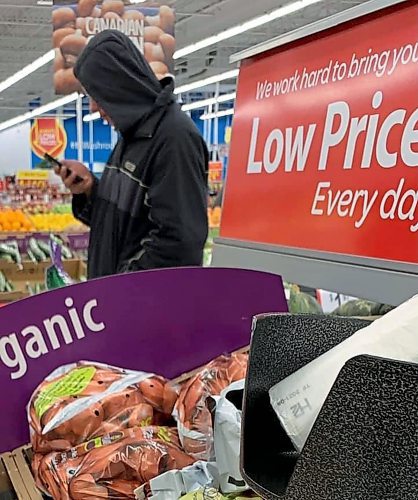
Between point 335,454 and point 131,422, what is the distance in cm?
79

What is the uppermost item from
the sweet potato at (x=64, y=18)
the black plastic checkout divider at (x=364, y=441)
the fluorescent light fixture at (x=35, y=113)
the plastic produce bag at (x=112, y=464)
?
the sweet potato at (x=64, y=18)

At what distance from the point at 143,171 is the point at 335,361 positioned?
1.93 metres

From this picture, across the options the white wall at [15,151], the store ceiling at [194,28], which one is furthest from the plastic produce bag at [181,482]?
the white wall at [15,151]

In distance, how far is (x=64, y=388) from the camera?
1.37 meters

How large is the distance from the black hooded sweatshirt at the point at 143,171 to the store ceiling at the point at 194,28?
10233 mm

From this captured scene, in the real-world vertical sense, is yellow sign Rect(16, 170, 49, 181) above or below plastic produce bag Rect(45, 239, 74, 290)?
below

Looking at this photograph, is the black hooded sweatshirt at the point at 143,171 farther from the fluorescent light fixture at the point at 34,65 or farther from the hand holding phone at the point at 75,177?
the fluorescent light fixture at the point at 34,65

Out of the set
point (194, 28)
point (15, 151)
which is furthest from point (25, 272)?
point (15, 151)

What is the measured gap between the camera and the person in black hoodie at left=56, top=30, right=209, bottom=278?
97.0 inches

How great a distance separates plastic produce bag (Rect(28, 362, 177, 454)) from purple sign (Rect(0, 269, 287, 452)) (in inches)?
2.0

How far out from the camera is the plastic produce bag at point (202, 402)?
1239 mm

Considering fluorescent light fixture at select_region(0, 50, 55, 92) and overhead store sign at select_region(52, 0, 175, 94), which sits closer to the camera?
overhead store sign at select_region(52, 0, 175, 94)

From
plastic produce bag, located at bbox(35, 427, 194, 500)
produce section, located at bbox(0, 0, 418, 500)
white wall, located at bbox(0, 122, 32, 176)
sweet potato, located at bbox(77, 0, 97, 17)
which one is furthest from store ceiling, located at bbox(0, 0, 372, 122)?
plastic produce bag, located at bbox(35, 427, 194, 500)

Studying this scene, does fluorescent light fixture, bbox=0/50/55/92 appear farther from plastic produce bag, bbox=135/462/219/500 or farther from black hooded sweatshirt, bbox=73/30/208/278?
plastic produce bag, bbox=135/462/219/500
